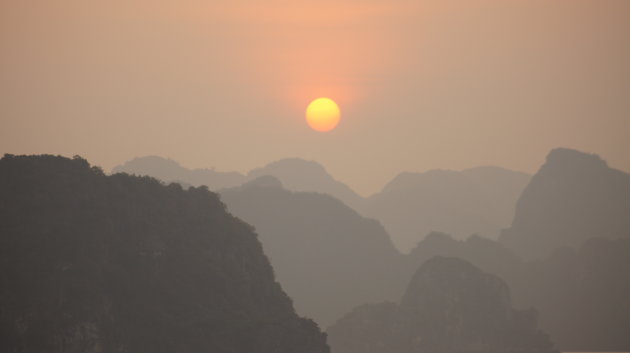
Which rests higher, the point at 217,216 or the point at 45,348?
the point at 217,216

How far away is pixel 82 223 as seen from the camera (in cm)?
12988

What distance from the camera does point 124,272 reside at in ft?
423

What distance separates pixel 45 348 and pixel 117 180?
106 ft

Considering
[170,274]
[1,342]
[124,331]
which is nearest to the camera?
[1,342]

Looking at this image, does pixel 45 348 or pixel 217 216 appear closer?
pixel 45 348

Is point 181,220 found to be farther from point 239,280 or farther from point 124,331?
point 124,331

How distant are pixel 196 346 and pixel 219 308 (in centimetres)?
778

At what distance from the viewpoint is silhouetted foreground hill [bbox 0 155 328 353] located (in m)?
118

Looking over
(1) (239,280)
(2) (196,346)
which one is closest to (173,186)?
(1) (239,280)

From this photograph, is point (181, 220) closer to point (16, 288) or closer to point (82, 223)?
point (82, 223)

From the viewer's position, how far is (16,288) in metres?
118

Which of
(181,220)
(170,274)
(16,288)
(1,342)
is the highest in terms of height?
(181,220)

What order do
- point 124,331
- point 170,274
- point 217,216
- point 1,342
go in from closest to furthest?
1. point 1,342
2. point 124,331
3. point 170,274
4. point 217,216

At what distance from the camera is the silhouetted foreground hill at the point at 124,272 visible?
118m
